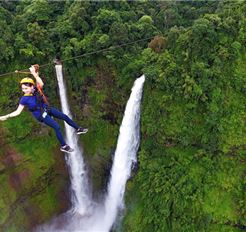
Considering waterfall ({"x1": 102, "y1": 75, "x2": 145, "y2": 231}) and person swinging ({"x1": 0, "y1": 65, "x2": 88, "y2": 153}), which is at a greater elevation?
person swinging ({"x1": 0, "y1": 65, "x2": 88, "y2": 153})

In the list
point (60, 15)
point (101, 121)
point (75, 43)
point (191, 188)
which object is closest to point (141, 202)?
point (191, 188)

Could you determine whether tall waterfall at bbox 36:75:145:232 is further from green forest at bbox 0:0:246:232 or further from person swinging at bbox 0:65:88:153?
person swinging at bbox 0:65:88:153

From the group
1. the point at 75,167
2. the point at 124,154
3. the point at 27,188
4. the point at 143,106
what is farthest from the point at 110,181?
the point at 143,106

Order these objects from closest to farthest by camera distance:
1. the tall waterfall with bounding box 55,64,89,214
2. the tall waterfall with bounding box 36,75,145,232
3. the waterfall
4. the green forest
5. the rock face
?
the green forest, the waterfall, the tall waterfall with bounding box 36,75,145,232, the rock face, the tall waterfall with bounding box 55,64,89,214

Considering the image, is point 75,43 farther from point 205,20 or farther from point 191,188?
point 191,188

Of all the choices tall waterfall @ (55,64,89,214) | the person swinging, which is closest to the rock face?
tall waterfall @ (55,64,89,214)

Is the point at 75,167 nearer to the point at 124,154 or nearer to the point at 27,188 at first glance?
the point at 27,188

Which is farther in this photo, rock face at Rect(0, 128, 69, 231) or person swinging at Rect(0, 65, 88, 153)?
rock face at Rect(0, 128, 69, 231)
